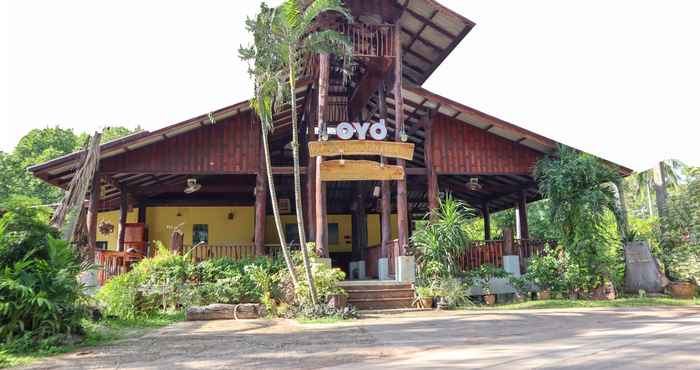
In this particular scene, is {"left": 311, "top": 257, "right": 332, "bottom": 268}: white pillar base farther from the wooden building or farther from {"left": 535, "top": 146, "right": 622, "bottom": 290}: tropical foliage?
{"left": 535, "top": 146, "right": 622, "bottom": 290}: tropical foliage

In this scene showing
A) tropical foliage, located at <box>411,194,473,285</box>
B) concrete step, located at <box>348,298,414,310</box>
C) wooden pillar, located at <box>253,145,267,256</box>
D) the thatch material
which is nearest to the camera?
the thatch material

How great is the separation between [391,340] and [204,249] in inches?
341

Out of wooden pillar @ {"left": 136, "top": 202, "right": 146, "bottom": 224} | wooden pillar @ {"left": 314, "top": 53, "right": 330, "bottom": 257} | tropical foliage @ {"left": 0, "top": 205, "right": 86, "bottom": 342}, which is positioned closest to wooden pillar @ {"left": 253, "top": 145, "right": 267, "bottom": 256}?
wooden pillar @ {"left": 314, "top": 53, "right": 330, "bottom": 257}

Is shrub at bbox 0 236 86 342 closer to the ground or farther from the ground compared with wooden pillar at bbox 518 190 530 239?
closer to the ground

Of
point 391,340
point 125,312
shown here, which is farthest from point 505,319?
point 125,312

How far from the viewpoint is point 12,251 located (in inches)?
281

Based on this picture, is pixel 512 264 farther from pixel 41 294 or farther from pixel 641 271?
pixel 41 294

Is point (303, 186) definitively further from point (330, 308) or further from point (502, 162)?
point (330, 308)

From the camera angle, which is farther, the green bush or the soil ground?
the green bush

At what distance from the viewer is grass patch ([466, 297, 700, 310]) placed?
11312 mm

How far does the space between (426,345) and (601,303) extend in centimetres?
723

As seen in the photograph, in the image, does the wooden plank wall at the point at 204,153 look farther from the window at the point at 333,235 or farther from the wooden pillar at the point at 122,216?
the window at the point at 333,235

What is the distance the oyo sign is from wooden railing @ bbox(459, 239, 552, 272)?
3815 mm

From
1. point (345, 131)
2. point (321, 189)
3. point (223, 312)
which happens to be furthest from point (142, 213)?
point (345, 131)
